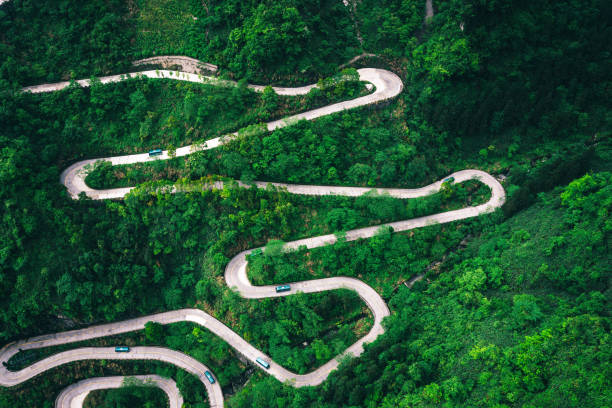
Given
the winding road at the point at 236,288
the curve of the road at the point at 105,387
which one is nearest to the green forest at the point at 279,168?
the winding road at the point at 236,288

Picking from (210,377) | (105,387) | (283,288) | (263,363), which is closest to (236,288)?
(283,288)

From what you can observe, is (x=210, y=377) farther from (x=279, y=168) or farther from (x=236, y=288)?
(x=279, y=168)

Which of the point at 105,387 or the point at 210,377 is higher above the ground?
the point at 210,377

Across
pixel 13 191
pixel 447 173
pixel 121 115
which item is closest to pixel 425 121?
pixel 447 173

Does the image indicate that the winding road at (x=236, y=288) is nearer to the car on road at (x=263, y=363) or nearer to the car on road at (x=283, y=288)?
the car on road at (x=283, y=288)

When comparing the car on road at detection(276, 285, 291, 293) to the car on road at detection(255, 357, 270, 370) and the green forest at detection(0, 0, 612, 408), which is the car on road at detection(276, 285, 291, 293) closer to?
the green forest at detection(0, 0, 612, 408)

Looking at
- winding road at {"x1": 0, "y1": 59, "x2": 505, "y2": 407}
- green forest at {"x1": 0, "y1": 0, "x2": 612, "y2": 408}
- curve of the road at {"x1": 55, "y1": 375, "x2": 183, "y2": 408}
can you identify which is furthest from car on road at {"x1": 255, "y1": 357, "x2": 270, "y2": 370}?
curve of the road at {"x1": 55, "y1": 375, "x2": 183, "y2": 408}
